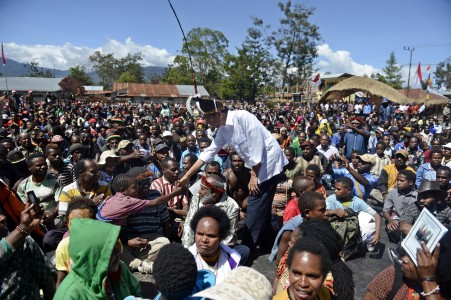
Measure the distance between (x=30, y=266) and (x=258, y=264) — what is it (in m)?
2.69

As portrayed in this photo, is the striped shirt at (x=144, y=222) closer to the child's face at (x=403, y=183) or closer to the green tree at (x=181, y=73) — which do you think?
the child's face at (x=403, y=183)

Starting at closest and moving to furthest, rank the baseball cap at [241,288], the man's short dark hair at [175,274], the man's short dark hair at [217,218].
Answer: the baseball cap at [241,288], the man's short dark hair at [175,274], the man's short dark hair at [217,218]

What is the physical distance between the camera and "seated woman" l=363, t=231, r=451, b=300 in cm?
178

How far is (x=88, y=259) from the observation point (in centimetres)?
200

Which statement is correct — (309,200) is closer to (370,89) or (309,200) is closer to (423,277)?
(423,277)

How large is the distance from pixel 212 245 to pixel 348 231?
231 cm

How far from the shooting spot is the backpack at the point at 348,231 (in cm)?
421

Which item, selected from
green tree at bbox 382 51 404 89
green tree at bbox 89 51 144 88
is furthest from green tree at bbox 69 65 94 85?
green tree at bbox 382 51 404 89

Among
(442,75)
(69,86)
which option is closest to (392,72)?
(442,75)

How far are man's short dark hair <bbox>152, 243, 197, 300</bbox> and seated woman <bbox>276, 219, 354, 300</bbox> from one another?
977mm

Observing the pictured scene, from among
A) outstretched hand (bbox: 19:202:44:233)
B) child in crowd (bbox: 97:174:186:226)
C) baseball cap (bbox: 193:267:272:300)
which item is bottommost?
child in crowd (bbox: 97:174:186:226)

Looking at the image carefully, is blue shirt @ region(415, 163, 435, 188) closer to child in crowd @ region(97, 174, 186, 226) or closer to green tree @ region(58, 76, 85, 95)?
child in crowd @ region(97, 174, 186, 226)

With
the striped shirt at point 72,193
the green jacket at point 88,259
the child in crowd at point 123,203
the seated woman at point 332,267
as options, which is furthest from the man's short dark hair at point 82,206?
the seated woman at point 332,267

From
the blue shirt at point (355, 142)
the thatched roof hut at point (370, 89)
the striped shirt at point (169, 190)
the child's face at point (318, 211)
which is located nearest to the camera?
the child's face at point (318, 211)
